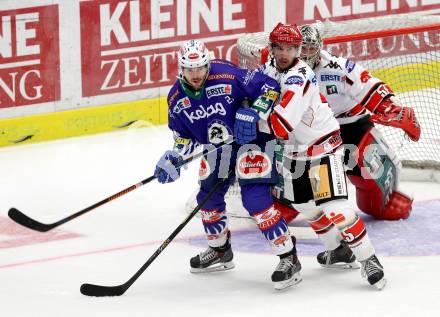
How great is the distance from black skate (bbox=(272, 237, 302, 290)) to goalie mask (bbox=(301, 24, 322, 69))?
105cm

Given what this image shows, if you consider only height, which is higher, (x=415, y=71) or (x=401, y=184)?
(x=415, y=71)

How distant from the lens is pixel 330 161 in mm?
6043

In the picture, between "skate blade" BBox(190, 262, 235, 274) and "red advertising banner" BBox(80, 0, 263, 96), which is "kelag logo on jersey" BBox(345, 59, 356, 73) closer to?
"skate blade" BBox(190, 262, 235, 274)

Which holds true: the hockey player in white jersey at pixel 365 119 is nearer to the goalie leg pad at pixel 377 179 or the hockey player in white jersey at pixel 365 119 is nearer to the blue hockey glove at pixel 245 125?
the goalie leg pad at pixel 377 179

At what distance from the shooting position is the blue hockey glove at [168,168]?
242 inches

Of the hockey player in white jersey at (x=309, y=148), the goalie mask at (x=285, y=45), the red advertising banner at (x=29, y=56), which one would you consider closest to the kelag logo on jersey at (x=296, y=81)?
the hockey player in white jersey at (x=309, y=148)

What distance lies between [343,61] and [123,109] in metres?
2.91

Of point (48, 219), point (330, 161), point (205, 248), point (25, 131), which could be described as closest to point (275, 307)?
point (330, 161)

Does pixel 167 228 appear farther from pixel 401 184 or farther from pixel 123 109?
pixel 123 109

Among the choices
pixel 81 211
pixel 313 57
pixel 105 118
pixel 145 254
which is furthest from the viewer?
pixel 105 118

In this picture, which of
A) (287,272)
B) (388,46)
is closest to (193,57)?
(287,272)

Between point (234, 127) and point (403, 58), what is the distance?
124 inches

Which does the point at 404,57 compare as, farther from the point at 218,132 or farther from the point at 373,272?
the point at 373,272

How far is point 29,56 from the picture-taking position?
898 centimetres
